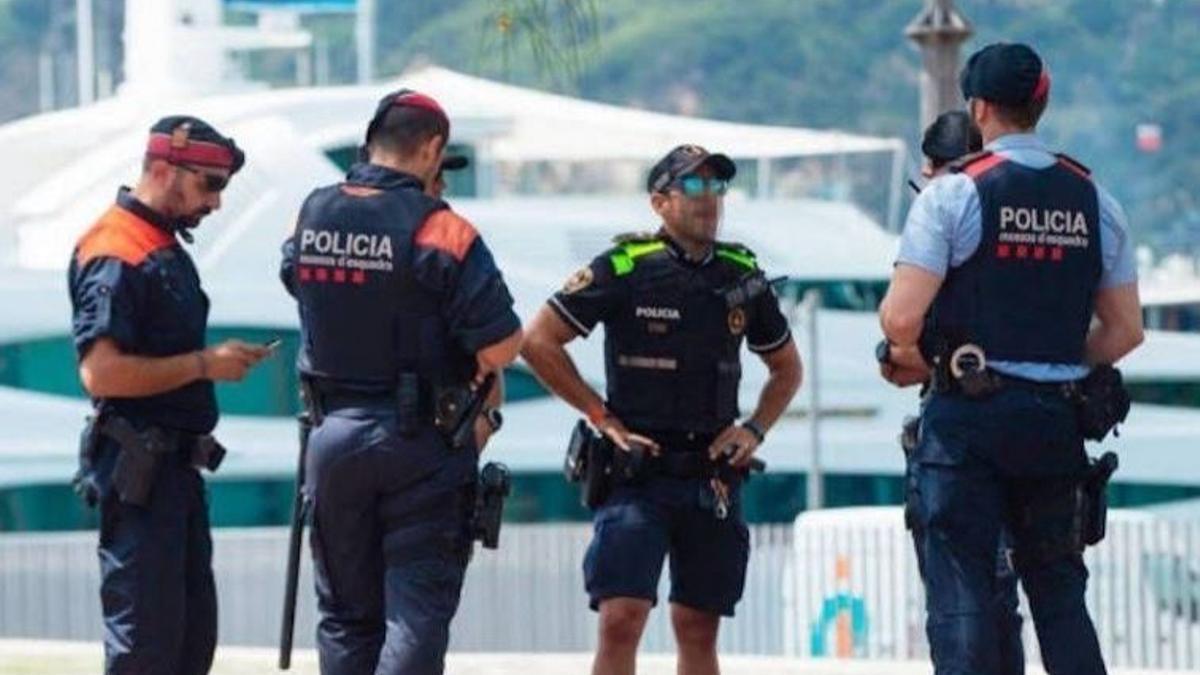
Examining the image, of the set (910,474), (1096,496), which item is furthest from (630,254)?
(1096,496)

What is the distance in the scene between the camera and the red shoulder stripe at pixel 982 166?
879 cm

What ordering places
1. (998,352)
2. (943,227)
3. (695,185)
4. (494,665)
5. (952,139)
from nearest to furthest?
(943,227) < (998,352) < (952,139) < (695,185) < (494,665)

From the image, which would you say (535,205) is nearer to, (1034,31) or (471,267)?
(471,267)

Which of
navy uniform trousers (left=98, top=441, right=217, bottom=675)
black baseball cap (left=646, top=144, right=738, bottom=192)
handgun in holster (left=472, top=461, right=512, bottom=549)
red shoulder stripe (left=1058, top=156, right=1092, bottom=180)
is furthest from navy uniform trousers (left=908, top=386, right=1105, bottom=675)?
navy uniform trousers (left=98, top=441, right=217, bottom=675)

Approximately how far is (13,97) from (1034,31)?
36.6 metres

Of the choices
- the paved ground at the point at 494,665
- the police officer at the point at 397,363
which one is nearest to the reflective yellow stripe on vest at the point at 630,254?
the police officer at the point at 397,363

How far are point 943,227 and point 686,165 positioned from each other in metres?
1.48

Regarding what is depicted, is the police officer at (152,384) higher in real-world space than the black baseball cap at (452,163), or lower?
lower

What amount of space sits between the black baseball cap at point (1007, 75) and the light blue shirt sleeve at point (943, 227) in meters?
0.22

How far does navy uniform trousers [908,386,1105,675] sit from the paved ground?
3.70m

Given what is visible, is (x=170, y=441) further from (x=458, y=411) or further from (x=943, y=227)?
(x=943, y=227)

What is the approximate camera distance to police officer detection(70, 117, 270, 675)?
361 inches

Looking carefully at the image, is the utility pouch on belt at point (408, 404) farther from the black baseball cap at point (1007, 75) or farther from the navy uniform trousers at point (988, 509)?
the black baseball cap at point (1007, 75)

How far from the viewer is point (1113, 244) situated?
29.5 ft
